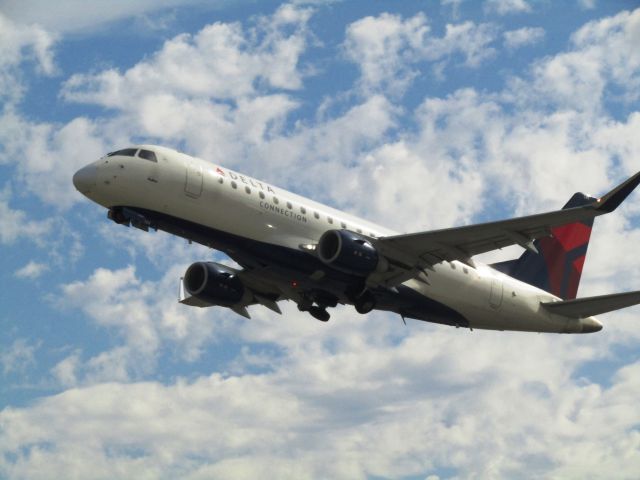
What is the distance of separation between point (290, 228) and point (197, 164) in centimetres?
437

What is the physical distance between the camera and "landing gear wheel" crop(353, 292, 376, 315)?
138ft

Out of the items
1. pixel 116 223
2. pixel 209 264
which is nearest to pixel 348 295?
pixel 209 264

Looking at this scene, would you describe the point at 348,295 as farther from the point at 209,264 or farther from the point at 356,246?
the point at 209,264

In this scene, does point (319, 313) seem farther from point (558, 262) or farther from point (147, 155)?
point (558, 262)

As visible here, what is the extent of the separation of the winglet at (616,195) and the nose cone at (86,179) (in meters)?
18.3

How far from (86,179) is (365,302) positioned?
1227cm

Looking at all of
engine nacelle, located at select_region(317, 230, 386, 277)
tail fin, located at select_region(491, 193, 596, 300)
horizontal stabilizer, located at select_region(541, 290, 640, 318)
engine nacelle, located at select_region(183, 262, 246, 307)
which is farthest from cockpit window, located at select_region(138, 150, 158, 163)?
horizontal stabilizer, located at select_region(541, 290, 640, 318)

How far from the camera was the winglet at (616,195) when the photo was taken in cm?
3659

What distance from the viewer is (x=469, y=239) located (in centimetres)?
4016

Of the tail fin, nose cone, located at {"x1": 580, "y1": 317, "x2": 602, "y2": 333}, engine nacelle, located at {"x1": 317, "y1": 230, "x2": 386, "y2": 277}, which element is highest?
the tail fin

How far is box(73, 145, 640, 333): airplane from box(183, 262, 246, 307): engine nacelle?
0.17 ft

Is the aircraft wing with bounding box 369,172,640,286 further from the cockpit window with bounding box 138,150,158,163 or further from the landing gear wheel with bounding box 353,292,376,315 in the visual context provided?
the cockpit window with bounding box 138,150,158,163

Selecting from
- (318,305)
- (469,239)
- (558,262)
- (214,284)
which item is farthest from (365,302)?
(558,262)

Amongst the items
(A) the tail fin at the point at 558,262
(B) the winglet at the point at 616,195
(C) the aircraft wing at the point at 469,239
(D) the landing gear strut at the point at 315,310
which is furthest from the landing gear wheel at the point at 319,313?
(B) the winglet at the point at 616,195
